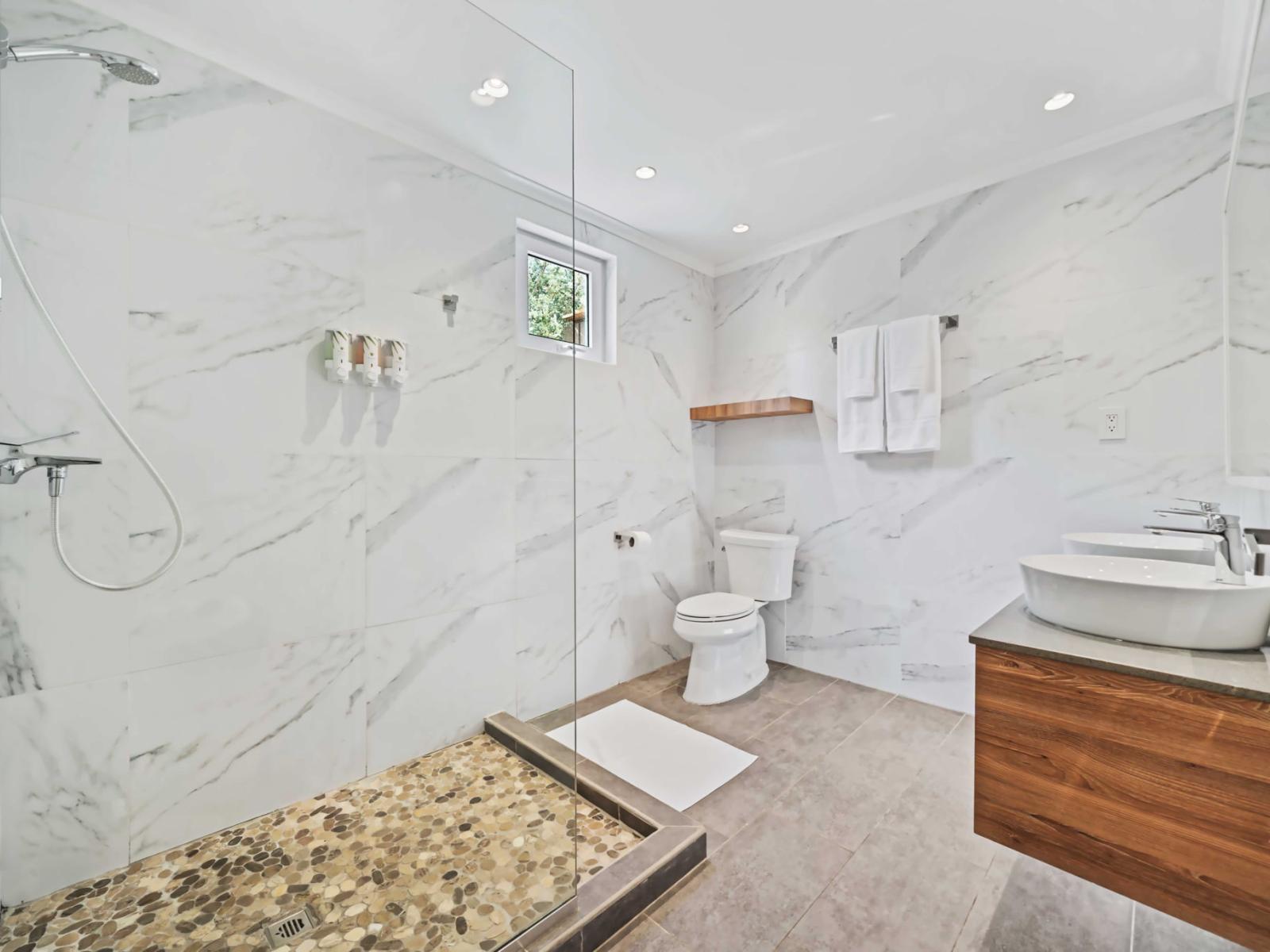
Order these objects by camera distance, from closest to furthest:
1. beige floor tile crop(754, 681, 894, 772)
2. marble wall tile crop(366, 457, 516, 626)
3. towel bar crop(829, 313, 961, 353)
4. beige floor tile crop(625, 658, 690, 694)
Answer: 1. marble wall tile crop(366, 457, 516, 626)
2. beige floor tile crop(754, 681, 894, 772)
3. towel bar crop(829, 313, 961, 353)
4. beige floor tile crop(625, 658, 690, 694)

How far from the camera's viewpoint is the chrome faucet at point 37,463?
114 cm

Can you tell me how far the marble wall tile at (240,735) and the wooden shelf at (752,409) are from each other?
2.09m

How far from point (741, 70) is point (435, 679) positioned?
2205 mm

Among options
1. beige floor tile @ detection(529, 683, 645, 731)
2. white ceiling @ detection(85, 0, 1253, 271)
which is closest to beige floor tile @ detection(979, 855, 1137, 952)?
beige floor tile @ detection(529, 683, 645, 731)

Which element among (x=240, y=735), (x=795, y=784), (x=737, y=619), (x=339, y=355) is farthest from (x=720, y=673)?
(x=339, y=355)

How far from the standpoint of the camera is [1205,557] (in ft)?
5.41

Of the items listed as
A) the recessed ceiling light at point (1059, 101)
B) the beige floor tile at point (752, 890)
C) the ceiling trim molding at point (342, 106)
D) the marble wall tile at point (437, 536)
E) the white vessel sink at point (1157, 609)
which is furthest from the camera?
the recessed ceiling light at point (1059, 101)

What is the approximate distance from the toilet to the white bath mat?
31 cm

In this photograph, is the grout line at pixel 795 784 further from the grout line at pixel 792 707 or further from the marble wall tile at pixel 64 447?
the marble wall tile at pixel 64 447

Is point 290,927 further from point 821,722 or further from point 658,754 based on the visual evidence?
point 821,722

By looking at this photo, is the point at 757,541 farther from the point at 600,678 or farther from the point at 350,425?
the point at 350,425

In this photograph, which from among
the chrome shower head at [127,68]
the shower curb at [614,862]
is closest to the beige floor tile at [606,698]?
the shower curb at [614,862]

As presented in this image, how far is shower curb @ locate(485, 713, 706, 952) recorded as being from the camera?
1.22 m

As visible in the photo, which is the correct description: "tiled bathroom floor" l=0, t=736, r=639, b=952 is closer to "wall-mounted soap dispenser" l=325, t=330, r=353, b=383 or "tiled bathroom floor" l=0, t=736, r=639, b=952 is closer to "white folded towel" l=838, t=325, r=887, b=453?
"wall-mounted soap dispenser" l=325, t=330, r=353, b=383
